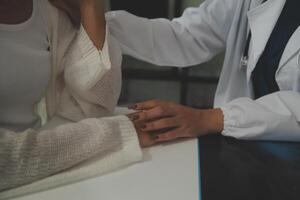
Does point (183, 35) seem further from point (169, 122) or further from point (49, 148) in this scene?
point (49, 148)

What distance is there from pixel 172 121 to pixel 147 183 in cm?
17

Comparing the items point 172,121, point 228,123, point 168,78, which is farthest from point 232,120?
point 168,78

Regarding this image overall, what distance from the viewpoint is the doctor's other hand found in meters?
0.69

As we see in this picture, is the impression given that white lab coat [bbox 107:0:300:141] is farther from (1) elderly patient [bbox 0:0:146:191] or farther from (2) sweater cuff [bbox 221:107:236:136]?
(1) elderly patient [bbox 0:0:146:191]

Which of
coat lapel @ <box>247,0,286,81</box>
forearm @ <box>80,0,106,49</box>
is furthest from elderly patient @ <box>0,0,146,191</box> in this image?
coat lapel @ <box>247,0,286,81</box>

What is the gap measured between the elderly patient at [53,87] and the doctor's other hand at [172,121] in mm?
44

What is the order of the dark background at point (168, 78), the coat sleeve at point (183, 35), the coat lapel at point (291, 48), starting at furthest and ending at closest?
the dark background at point (168, 78)
the coat sleeve at point (183, 35)
the coat lapel at point (291, 48)

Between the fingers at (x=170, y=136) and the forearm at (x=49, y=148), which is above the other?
the forearm at (x=49, y=148)

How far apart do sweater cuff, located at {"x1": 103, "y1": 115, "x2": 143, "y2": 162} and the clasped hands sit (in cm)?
2

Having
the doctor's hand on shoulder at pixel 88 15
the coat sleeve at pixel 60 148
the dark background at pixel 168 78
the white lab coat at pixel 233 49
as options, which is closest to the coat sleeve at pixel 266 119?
the white lab coat at pixel 233 49

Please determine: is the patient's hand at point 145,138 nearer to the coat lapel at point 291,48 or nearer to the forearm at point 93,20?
the forearm at point 93,20

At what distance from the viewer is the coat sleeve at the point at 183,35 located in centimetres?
97

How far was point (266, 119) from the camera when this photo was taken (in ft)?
2.30

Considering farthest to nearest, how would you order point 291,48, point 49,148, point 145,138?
point 291,48 < point 145,138 < point 49,148
